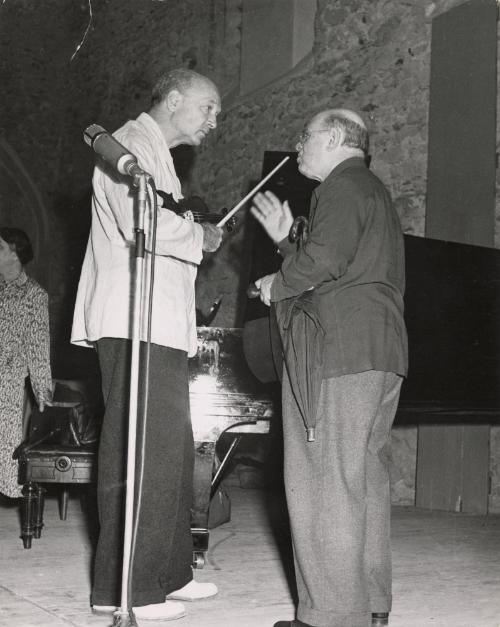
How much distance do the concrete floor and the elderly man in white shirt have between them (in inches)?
6.5

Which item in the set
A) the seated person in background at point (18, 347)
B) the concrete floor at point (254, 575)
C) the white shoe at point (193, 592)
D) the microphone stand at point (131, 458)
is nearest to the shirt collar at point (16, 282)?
the seated person in background at point (18, 347)

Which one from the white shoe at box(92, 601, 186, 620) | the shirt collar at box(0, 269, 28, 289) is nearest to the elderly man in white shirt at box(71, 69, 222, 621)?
the white shoe at box(92, 601, 186, 620)

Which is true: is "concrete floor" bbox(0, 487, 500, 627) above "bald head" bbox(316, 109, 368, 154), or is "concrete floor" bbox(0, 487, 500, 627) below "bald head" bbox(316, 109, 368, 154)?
below

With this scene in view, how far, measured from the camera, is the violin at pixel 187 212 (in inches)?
93.3

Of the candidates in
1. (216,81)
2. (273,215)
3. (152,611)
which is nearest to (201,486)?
(152,611)

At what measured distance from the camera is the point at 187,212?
244 centimetres

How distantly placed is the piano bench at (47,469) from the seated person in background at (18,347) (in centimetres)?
37

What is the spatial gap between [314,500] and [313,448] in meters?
0.13

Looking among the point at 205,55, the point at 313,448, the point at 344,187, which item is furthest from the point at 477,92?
the point at 313,448

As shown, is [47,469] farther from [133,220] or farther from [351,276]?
[351,276]

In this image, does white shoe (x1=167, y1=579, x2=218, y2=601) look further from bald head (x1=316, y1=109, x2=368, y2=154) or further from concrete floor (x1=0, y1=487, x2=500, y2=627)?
bald head (x1=316, y1=109, x2=368, y2=154)

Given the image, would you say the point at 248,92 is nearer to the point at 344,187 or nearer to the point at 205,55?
the point at 205,55

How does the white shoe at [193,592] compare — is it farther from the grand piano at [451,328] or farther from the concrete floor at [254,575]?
the grand piano at [451,328]

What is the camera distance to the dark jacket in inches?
82.4
